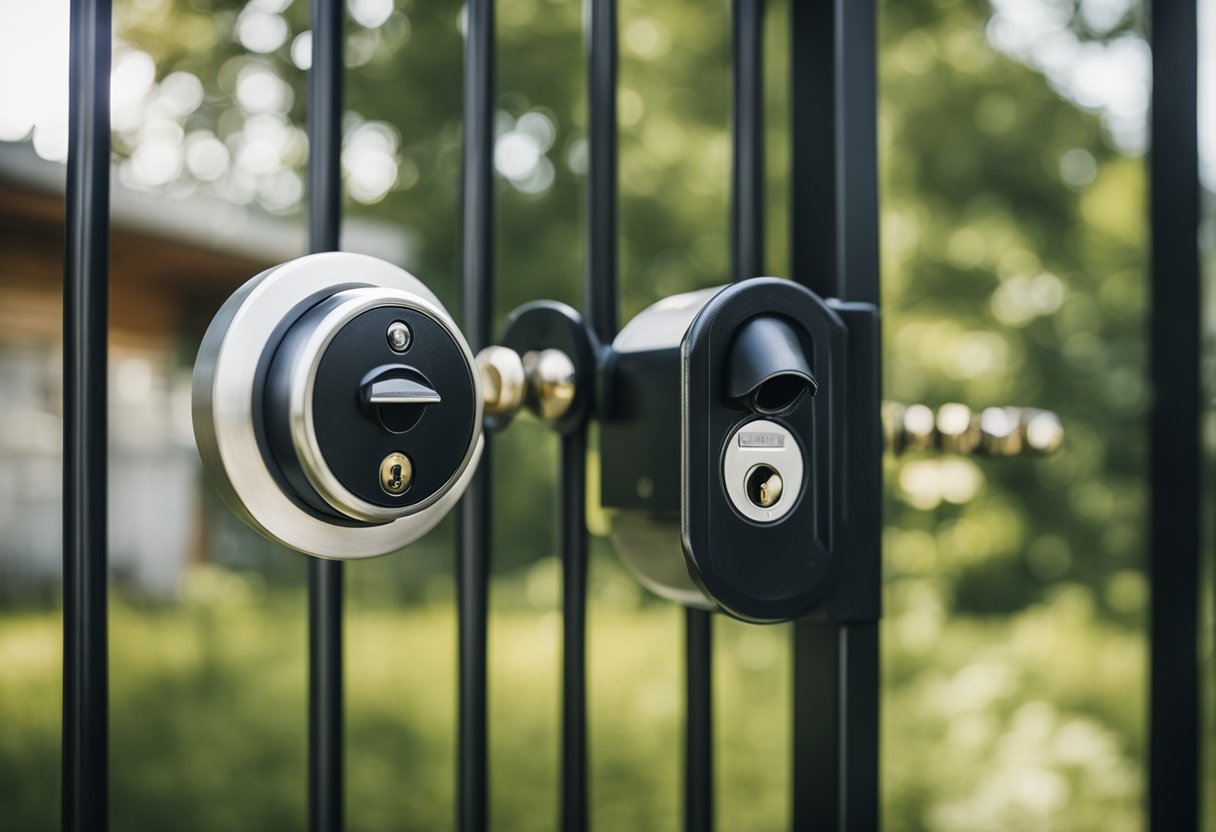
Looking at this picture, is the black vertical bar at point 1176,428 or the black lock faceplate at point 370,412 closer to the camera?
the black lock faceplate at point 370,412

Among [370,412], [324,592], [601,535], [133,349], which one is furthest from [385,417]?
[133,349]

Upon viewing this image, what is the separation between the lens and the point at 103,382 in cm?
56

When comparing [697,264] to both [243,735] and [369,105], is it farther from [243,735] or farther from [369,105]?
[243,735]

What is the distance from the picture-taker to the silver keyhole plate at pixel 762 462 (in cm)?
58

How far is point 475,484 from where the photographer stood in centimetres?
68

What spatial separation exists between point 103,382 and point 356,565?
2.43m

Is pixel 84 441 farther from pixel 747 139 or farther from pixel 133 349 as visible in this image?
pixel 133 349

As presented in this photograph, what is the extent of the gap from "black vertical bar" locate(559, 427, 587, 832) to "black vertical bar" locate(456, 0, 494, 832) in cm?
7

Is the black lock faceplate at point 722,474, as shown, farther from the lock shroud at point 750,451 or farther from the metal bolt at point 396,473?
the metal bolt at point 396,473

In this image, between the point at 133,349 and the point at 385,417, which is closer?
the point at 385,417

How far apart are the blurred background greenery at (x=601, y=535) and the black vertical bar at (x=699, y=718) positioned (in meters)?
1.75

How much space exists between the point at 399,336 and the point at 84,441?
198mm

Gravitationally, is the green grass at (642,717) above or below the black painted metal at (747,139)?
below

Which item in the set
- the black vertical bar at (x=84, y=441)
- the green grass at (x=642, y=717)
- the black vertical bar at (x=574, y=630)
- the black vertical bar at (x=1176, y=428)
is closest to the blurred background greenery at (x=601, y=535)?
the green grass at (x=642, y=717)
